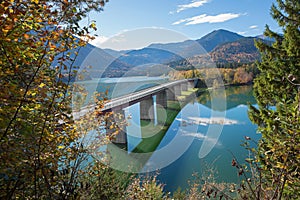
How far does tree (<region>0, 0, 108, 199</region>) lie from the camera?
117cm

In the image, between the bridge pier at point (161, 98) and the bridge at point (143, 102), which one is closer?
the bridge at point (143, 102)

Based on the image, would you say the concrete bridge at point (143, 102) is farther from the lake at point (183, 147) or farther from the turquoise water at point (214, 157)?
the turquoise water at point (214, 157)

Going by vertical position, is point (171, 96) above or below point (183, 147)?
above

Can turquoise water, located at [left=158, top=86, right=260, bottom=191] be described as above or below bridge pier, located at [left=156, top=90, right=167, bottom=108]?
below

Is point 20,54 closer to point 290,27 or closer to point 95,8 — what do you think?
point 95,8

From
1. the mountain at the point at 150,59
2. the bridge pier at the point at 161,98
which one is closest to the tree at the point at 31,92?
the mountain at the point at 150,59

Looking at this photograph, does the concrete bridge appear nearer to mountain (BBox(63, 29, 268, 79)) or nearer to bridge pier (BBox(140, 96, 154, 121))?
bridge pier (BBox(140, 96, 154, 121))

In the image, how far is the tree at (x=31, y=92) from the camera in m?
1.17

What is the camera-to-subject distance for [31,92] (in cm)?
133

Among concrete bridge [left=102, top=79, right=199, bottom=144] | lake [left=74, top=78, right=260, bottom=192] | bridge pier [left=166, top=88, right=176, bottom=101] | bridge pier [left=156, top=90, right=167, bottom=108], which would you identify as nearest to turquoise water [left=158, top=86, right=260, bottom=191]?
lake [left=74, top=78, right=260, bottom=192]

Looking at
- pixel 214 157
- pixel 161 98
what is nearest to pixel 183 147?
pixel 214 157

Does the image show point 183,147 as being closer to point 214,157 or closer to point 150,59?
point 214,157

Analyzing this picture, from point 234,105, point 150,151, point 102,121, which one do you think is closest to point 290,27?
point 102,121

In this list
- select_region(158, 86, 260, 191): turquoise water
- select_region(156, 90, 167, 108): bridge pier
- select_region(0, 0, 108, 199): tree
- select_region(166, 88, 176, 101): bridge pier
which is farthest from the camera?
select_region(166, 88, 176, 101): bridge pier
